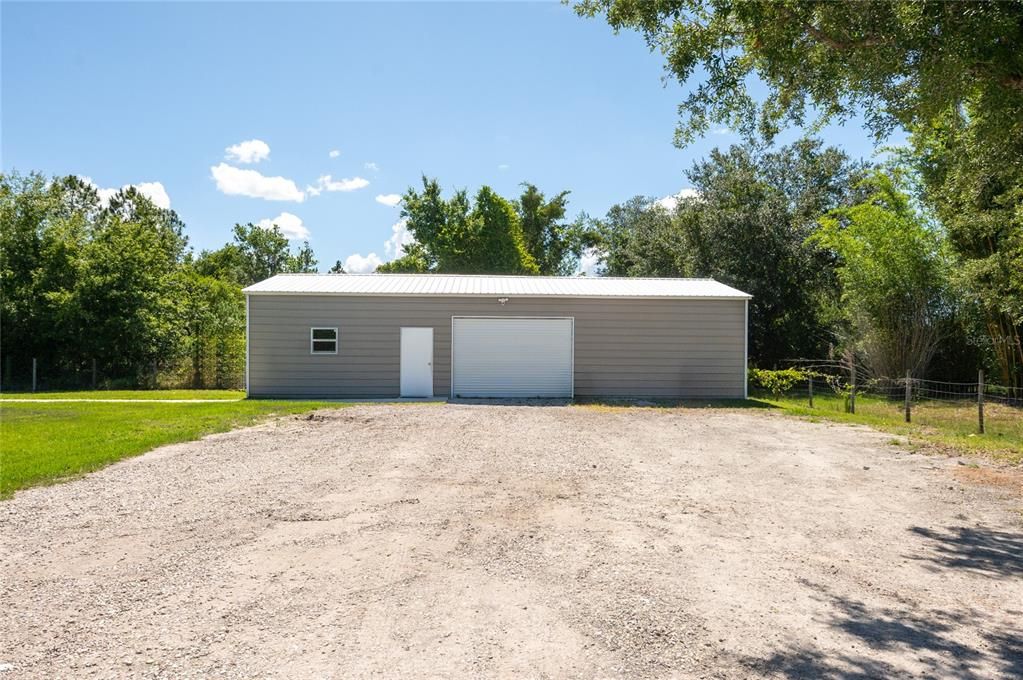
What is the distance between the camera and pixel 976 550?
479cm

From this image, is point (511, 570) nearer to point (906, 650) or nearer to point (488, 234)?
point (906, 650)

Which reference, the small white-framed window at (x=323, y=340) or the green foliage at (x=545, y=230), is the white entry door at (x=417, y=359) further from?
the green foliage at (x=545, y=230)

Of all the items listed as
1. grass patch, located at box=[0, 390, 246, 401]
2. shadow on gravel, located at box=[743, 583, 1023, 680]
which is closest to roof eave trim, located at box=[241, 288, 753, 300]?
grass patch, located at box=[0, 390, 246, 401]

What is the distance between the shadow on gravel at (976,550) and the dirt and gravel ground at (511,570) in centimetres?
2

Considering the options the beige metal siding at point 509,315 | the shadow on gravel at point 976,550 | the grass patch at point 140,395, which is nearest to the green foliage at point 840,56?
the shadow on gravel at point 976,550

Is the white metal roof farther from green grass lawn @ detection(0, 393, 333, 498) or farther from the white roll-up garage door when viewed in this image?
green grass lawn @ detection(0, 393, 333, 498)

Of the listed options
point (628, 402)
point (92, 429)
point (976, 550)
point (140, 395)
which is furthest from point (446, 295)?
point (976, 550)

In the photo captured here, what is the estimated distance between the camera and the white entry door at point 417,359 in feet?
52.0

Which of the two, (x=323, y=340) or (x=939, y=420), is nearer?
(x=939, y=420)

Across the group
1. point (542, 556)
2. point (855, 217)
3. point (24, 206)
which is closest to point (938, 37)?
point (542, 556)

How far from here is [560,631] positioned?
3348 millimetres

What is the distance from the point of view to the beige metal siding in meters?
15.7

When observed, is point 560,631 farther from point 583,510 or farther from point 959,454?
point 959,454

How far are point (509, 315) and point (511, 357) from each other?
1.02m
